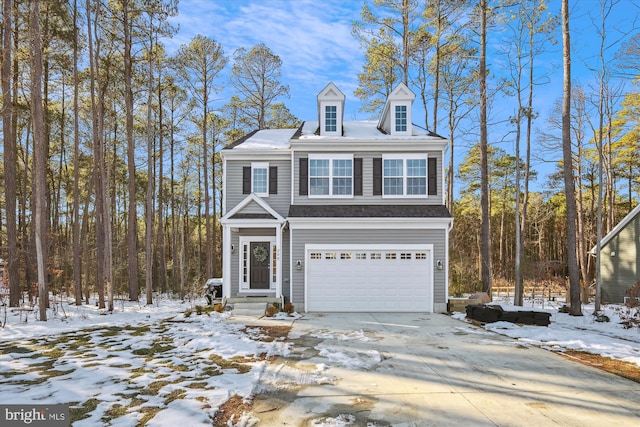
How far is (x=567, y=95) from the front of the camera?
40.8 ft

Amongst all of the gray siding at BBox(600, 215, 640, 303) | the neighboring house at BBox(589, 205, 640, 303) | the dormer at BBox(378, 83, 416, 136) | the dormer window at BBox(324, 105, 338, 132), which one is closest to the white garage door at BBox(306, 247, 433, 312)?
the dormer at BBox(378, 83, 416, 136)

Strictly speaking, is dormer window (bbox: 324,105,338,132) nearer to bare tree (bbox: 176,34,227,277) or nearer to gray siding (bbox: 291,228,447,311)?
gray siding (bbox: 291,228,447,311)

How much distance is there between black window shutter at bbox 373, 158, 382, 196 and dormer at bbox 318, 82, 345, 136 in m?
2.02

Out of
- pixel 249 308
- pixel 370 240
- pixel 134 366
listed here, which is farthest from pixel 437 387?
pixel 249 308

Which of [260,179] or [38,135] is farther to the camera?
[260,179]

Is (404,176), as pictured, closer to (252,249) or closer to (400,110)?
(400,110)

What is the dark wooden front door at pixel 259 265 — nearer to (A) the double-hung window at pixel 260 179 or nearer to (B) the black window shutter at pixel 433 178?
(A) the double-hung window at pixel 260 179

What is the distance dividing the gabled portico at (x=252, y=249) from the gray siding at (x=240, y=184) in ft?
2.19

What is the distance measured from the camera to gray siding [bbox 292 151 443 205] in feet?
45.1

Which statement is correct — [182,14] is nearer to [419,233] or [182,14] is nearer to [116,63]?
[116,63]

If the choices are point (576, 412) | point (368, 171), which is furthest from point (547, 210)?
point (576, 412)

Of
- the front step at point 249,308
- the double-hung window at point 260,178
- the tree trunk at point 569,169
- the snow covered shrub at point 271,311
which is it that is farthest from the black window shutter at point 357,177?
the tree trunk at point 569,169

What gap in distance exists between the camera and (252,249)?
1418 centimetres

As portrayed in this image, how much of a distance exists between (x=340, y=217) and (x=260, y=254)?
10.8 ft
